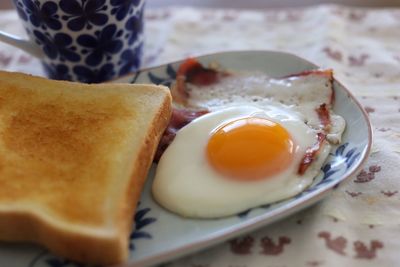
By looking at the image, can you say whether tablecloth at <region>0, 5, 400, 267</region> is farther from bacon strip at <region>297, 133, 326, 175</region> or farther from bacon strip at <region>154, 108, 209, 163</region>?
bacon strip at <region>154, 108, 209, 163</region>

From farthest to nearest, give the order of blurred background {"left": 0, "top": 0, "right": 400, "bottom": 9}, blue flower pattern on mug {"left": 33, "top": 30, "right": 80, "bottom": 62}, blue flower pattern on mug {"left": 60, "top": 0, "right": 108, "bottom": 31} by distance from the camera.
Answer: blurred background {"left": 0, "top": 0, "right": 400, "bottom": 9}, blue flower pattern on mug {"left": 33, "top": 30, "right": 80, "bottom": 62}, blue flower pattern on mug {"left": 60, "top": 0, "right": 108, "bottom": 31}

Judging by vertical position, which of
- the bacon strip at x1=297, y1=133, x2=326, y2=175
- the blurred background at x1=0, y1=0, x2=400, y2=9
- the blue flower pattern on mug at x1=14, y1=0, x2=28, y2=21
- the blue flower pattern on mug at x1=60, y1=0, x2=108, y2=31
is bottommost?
the blurred background at x1=0, y1=0, x2=400, y2=9

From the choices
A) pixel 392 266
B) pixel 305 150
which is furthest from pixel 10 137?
pixel 392 266

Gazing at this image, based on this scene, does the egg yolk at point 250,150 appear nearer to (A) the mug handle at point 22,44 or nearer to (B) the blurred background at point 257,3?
(A) the mug handle at point 22,44

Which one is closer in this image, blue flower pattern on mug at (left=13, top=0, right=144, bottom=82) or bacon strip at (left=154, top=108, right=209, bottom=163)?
bacon strip at (left=154, top=108, right=209, bottom=163)

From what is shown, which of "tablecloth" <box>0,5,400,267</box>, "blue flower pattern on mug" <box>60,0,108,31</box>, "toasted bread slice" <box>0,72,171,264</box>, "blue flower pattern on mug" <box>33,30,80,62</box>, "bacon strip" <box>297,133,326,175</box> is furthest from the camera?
"blue flower pattern on mug" <box>33,30,80,62</box>

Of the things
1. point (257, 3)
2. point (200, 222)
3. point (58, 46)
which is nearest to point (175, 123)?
point (200, 222)

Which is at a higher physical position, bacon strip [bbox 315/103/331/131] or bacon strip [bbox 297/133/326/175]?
bacon strip [bbox 315/103/331/131]

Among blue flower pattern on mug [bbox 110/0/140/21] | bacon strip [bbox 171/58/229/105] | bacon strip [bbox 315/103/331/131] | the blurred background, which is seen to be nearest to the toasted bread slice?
bacon strip [bbox 171/58/229/105]
